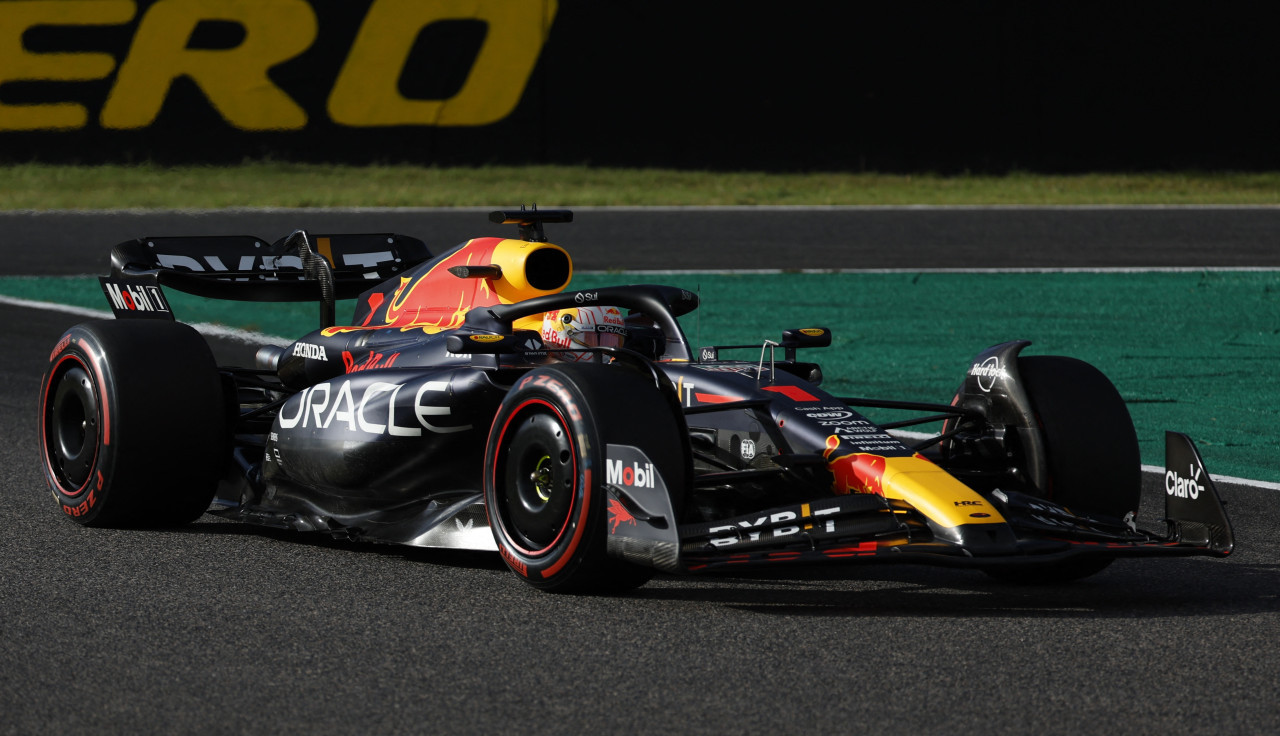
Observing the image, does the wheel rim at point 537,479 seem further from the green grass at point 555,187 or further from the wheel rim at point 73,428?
the green grass at point 555,187

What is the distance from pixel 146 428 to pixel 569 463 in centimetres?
190

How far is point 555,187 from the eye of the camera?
856 inches

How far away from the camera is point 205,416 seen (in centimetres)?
615

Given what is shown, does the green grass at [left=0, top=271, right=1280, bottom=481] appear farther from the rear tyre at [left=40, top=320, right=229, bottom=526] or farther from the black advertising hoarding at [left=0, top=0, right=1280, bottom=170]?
the black advertising hoarding at [left=0, top=0, right=1280, bottom=170]

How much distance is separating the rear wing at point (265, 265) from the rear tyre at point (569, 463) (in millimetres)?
2064

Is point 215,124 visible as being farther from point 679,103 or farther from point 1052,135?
point 1052,135

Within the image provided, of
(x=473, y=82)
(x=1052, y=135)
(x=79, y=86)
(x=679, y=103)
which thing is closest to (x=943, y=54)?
(x=1052, y=135)

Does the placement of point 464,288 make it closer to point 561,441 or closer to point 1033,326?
point 561,441

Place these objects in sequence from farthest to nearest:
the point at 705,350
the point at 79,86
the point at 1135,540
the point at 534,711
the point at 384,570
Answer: the point at 79,86 < the point at 705,350 < the point at 384,570 < the point at 1135,540 < the point at 534,711

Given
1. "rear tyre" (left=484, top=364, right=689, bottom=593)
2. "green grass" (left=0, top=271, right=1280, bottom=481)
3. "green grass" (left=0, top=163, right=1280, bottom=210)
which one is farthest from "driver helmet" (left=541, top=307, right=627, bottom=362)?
"green grass" (left=0, top=163, right=1280, bottom=210)

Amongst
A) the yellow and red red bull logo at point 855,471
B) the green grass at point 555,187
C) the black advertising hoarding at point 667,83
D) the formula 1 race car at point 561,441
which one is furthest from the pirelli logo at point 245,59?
the yellow and red red bull logo at point 855,471

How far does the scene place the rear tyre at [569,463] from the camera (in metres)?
4.81

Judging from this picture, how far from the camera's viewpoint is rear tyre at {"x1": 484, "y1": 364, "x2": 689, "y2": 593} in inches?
189

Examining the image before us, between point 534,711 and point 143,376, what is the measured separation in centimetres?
281
